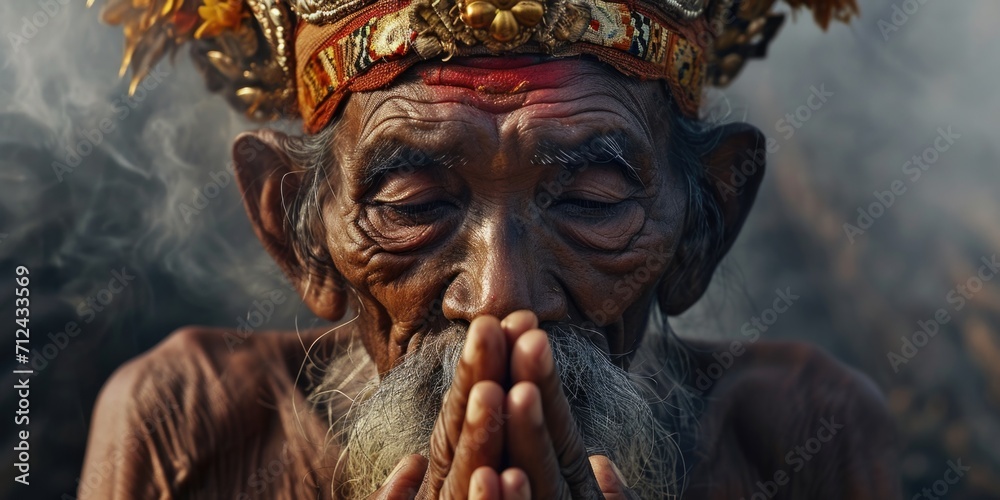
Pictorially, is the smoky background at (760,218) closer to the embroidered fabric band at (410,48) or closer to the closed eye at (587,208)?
the embroidered fabric band at (410,48)

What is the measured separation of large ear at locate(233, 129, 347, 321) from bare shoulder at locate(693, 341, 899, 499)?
128 centimetres

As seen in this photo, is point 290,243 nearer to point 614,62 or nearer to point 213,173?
point 614,62

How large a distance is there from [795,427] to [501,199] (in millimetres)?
1507

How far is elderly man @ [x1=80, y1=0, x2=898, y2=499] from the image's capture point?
2405mm

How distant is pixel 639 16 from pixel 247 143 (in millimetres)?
1225

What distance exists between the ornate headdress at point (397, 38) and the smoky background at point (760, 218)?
0.96 m

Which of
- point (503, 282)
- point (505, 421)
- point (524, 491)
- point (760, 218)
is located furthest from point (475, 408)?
point (760, 218)

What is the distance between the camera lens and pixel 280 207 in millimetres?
3086

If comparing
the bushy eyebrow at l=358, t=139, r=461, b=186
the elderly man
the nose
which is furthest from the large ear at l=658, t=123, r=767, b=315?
the bushy eyebrow at l=358, t=139, r=461, b=186

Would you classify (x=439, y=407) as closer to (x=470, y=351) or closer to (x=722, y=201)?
(x=470, y=351)

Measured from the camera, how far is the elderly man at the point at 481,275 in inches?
94.7

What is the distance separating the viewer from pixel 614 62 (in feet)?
8.68

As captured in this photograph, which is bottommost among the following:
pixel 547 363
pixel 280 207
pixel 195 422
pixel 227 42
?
pixel 195 422

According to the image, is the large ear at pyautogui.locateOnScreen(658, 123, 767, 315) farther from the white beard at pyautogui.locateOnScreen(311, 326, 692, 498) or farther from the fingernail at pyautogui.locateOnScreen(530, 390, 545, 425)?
the fingernail at pyautogui.locateOnScreen(530, 390, 545, 425)
